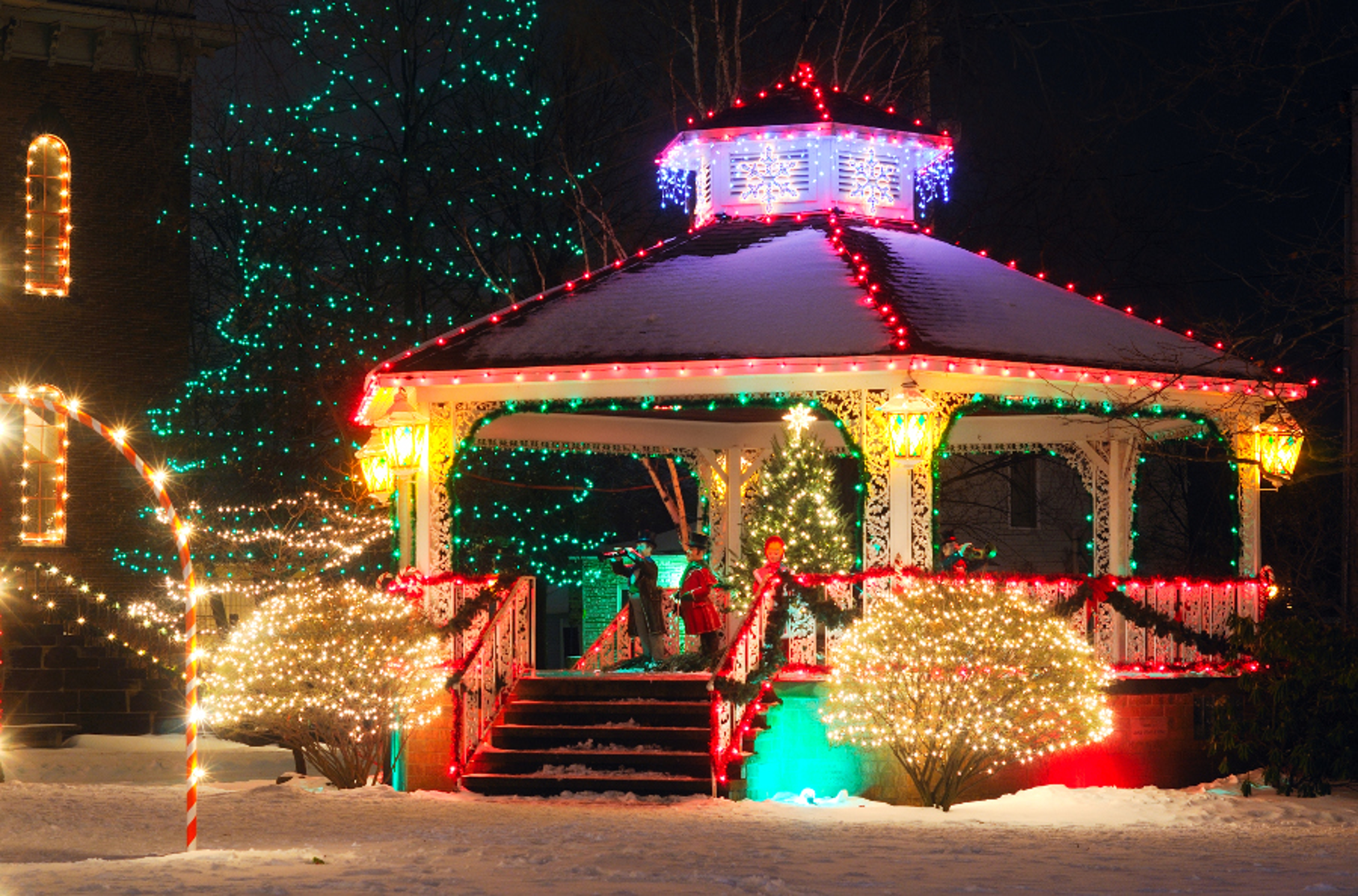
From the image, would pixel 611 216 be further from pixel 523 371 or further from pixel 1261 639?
pixel 1261 639

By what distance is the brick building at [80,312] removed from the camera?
81.3 feet

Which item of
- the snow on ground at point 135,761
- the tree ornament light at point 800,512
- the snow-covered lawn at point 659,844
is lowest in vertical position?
the snow on ground at point 135,761

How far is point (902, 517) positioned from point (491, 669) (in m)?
4.07

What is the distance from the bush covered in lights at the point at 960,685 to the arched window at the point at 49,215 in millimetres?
15359

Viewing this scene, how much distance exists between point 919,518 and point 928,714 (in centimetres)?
203

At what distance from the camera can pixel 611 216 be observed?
32.4 m

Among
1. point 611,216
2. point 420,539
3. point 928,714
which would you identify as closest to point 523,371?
point 420,539

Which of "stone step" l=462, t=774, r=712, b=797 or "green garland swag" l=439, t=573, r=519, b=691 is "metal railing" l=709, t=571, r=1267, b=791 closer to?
"stone step" l=462, t=774, r=712, b=797

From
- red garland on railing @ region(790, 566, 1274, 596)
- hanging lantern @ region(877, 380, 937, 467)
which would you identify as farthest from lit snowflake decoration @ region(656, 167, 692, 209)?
hanging lantern @ region(877, 380, 937, 467)

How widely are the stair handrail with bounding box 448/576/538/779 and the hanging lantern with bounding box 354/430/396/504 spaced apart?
1694 millimetres

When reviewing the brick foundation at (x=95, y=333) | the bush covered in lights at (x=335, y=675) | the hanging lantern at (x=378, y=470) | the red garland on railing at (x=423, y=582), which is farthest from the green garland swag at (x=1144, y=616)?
the brick foundation at (x=95, y=333)

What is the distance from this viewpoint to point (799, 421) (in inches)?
760

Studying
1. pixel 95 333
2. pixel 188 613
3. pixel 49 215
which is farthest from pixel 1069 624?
pixel 49 215

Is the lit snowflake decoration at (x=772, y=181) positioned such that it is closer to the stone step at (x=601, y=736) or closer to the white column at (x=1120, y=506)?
the white column at (x=1120, y=506)
